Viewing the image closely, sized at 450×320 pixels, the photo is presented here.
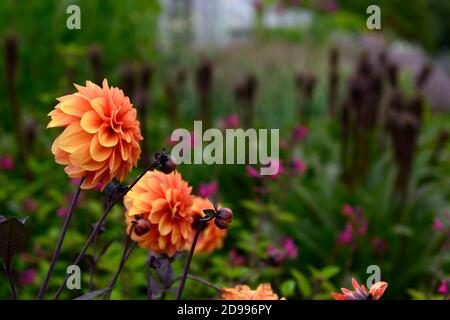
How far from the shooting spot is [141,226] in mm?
780

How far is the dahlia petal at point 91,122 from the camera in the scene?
693 mm

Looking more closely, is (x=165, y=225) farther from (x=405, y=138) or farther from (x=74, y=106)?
(x=405, y=138)

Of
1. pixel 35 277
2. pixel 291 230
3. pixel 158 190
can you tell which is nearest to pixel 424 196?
pixel 291 230

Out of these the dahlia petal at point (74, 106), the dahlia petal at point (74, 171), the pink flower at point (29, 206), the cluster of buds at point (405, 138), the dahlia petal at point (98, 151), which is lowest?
the pink flower at point (29, 206)

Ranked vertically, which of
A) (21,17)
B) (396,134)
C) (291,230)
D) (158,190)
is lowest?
(291,230)

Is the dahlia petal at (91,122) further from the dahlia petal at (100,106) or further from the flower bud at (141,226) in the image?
the flower bud at (141,226)

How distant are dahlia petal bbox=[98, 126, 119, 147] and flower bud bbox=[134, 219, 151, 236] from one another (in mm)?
123

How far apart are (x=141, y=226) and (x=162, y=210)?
0.11 ft

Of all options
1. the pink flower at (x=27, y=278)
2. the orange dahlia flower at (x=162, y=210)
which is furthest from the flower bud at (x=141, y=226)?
the pink flower at (x=27, y=278)

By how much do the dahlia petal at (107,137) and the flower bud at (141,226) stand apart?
0.41ft

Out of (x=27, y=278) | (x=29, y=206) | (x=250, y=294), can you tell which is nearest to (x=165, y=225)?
(x=250, y=294)

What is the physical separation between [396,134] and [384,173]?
59 centimetres

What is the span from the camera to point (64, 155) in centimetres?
73
